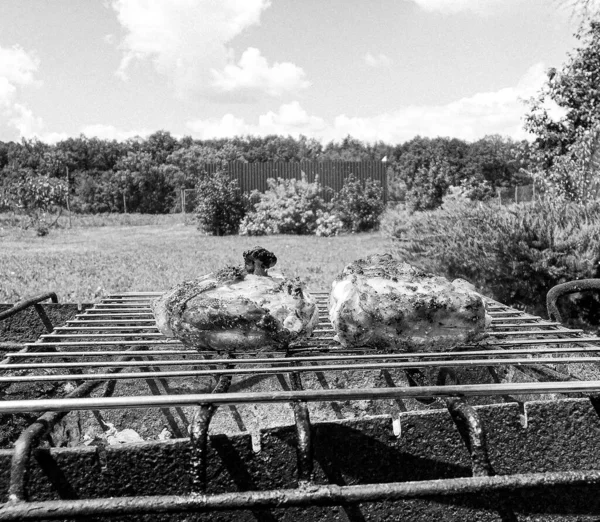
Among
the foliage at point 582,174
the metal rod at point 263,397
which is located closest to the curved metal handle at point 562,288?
the metal rod at point 263,397

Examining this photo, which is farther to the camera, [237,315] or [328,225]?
[328,225]

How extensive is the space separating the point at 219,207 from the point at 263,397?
1763 cm

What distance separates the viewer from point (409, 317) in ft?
6.23

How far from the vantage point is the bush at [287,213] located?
18.5m

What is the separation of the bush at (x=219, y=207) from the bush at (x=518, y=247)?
44.7 feet

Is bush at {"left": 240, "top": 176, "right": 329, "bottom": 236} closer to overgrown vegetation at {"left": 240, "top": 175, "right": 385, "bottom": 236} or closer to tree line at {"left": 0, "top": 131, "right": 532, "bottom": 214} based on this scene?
overgrown vegetation at {"left": 240, "top": 175, "right": 385, "bottom": 236}

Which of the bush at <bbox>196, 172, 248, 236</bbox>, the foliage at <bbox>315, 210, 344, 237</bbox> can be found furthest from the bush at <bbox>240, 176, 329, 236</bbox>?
the bush at <bbox>196, 172, 248, 236</bbox>

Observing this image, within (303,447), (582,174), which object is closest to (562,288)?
(303,447)

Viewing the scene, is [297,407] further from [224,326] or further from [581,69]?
[581,69]

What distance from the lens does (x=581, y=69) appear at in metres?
12.7

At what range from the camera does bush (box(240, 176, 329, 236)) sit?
18531mm

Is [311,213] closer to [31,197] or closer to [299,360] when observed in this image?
[31,197]

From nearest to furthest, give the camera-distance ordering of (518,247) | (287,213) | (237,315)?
(237,315)
(518,247)
(287,213)

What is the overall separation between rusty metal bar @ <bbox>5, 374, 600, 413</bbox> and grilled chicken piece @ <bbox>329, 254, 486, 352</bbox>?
0.52 meters
